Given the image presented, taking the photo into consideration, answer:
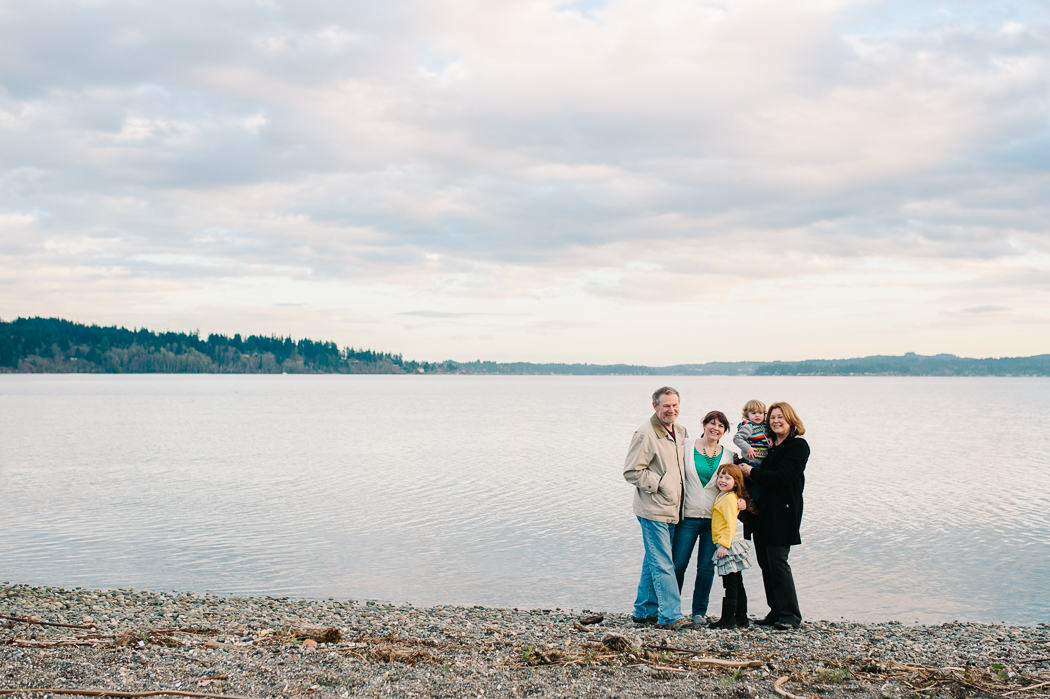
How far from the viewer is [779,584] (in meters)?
8.55

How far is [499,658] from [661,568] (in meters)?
2.10

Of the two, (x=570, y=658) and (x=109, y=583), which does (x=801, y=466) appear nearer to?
(x=570, y=658)

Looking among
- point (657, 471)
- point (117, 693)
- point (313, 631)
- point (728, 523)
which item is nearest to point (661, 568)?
point (728, 523)

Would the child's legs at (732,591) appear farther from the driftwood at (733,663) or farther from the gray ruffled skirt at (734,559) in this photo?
the driftwood at (733,663)

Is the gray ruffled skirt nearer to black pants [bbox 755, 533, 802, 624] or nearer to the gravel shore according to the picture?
black pants [bbox 755, 533, 802, 624]

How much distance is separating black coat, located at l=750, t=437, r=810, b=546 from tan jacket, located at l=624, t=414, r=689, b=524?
2.60 ft

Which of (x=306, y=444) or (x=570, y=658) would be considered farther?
(x=306, y=444)

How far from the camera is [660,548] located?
8133 mm

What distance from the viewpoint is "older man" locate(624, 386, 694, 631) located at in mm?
7832

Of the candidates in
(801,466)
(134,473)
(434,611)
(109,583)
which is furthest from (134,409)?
(801,466)

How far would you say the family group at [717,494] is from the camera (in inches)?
311

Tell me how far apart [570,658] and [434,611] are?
402 centimetres

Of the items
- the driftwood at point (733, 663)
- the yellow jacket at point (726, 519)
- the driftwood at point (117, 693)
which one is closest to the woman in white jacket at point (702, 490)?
the yellow jacket at point (726, 519)

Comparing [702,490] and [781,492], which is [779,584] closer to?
[781,492]
